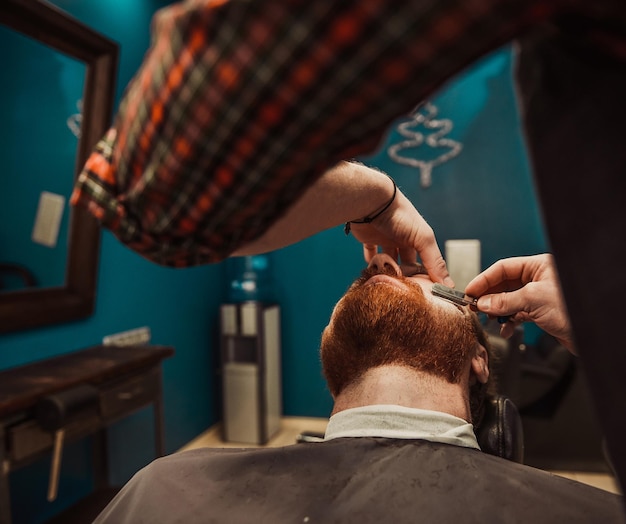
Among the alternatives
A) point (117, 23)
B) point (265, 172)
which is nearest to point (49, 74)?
point (117, 23)

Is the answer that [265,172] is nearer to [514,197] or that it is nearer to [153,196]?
[153,196]

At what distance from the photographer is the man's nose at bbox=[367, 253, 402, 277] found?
146 centimetres

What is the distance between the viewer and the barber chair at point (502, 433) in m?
1.28

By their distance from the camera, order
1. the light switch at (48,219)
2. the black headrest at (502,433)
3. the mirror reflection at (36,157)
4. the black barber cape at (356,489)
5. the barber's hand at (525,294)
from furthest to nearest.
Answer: the light switch at (48,219), the mirror reflection at (36,157), the black headrest at (502,433), the barber's hand at (525,294), the black barber cape at (356,489)

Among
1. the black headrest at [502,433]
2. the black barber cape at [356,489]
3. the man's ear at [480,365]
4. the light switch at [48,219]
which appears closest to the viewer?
the black barber cape at [356,489]

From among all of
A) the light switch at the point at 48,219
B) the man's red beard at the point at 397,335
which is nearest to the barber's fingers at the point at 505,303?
the man's red beard at the point at 397,335

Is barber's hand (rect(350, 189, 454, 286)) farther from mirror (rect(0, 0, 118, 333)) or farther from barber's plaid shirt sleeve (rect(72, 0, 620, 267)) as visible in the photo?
mirror (rect(0, 0, 118, 333))

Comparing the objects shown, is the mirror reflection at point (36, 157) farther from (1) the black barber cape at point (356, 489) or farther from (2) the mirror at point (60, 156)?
(1) the black barber cape at point (356, 489)

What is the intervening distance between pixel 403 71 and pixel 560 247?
22 centimetres

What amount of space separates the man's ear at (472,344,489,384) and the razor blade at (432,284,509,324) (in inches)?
6.3

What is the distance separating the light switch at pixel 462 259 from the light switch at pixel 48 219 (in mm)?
2123

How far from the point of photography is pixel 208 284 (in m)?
4.61

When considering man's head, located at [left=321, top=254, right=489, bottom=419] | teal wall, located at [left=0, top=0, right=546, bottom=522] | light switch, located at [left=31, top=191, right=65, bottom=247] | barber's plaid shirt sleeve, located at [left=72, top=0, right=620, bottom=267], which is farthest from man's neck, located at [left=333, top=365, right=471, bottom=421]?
light switch, located at [left=31, top=191, right=65, bottom=247]

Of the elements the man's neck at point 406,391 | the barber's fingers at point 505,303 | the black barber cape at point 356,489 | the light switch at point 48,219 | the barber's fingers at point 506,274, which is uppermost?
the light switch at point 48,219
